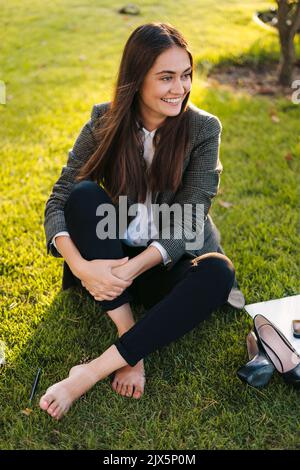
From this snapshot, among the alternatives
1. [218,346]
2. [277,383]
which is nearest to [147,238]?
[218,346]

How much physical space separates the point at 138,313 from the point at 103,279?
55 cm

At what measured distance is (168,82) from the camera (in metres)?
2.45

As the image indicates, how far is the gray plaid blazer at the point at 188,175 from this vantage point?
2.60 metres

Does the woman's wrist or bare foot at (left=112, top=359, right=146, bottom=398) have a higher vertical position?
the woman's wrist

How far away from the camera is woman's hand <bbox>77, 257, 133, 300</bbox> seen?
7.89 ft

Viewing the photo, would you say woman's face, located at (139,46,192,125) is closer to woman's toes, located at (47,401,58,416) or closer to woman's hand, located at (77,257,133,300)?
woman's hand, located at (77,257,133,300)

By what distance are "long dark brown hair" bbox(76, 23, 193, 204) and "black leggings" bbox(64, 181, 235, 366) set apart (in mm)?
157

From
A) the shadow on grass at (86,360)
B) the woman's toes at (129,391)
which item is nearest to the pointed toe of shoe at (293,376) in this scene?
the shadow on grass at (86,360)

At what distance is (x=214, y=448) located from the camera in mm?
2160

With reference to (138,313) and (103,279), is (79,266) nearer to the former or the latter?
(103,279)

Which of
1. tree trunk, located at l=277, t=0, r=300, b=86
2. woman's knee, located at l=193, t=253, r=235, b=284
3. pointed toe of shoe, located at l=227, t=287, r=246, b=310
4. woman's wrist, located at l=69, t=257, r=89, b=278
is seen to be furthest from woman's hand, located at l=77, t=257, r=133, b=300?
tree trunk, located at l=277, t=0, r=300, b=86

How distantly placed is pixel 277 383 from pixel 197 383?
34 cm

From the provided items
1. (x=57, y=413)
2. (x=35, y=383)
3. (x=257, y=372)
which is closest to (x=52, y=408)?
(x=57, y=413)

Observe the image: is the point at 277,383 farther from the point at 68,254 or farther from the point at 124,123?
the point at 124,123
